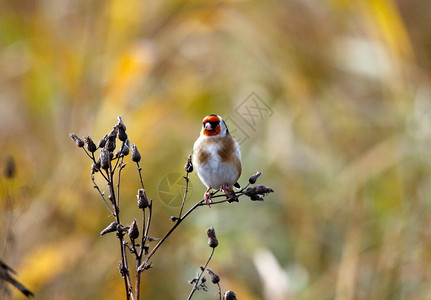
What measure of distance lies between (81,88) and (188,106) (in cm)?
50

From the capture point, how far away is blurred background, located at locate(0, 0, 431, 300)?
2.34 metres

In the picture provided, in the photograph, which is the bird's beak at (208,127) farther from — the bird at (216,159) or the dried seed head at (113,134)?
the dried seed head at (113,134)

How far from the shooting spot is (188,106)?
8.69 ft

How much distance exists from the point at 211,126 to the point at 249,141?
1.38 meters

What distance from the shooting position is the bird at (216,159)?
1.50 m

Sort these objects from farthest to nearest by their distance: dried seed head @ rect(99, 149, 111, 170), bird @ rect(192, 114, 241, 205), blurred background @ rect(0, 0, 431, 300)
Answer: blurred background @ rect(0, 0, 431, 300) < bird @ rect(192, 114, 241, 205) < dried seed head @ rect(99, 149, 111, 170)

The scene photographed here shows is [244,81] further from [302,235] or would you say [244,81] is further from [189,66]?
[302,235]

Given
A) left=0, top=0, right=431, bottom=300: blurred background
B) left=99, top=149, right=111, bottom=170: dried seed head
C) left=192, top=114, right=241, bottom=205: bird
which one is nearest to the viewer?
→ left=99, top=149, right=111, bottom=170: dried seed head

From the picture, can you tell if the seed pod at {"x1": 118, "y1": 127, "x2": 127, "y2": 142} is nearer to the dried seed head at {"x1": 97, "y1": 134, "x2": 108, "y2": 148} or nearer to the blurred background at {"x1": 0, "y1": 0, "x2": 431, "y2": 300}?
the dried seed head at {"x1": 97, "y1": 134, "x2": 108, "y2": 148}

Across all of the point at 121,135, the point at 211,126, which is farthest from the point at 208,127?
the point at 121,135

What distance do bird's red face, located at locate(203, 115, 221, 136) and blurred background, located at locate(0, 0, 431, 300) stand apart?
0.57 meters

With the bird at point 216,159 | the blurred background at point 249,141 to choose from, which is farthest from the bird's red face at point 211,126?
the blurred background at point 249,141

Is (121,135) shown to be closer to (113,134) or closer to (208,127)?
(113,134)

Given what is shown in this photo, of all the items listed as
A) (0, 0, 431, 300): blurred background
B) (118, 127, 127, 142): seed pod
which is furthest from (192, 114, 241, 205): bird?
(0, 0, 431, 300): blurred background
